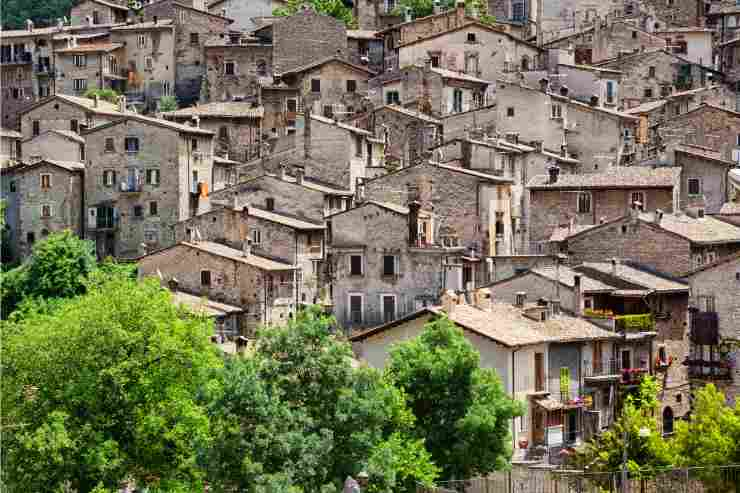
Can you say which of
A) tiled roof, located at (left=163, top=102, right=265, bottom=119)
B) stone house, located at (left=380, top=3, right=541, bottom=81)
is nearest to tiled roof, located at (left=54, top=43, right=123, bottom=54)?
tiled roof, located at (left=163, top=102, right=265, bottom=119)

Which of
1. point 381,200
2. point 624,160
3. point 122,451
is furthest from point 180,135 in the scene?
point 122,451

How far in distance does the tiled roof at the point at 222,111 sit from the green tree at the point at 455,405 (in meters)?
42.6

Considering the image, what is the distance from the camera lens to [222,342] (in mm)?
81812

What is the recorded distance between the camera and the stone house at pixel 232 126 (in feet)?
341

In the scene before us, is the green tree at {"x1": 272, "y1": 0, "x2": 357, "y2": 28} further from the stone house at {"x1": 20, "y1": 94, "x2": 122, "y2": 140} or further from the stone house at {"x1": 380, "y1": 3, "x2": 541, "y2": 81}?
the stone house at {"x1": 20, "y1": 94, "x2": 122, "y2": 140}

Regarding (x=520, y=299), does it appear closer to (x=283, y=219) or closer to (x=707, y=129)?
(x=283, y=219)

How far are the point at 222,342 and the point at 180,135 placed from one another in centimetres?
1658

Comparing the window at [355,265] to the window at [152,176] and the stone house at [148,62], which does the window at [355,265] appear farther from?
the stone house at [148,62]

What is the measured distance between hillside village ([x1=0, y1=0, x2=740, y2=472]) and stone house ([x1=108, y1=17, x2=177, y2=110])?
0.10 meters

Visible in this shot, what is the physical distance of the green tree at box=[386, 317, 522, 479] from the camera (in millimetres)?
60688

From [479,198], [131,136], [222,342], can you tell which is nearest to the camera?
[222,342]

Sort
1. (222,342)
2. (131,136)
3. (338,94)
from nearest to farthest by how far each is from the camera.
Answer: (222,342), (131,136), (338,94)

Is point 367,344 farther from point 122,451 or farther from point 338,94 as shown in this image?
point 338,94

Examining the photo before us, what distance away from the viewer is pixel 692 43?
11325 centimetres
